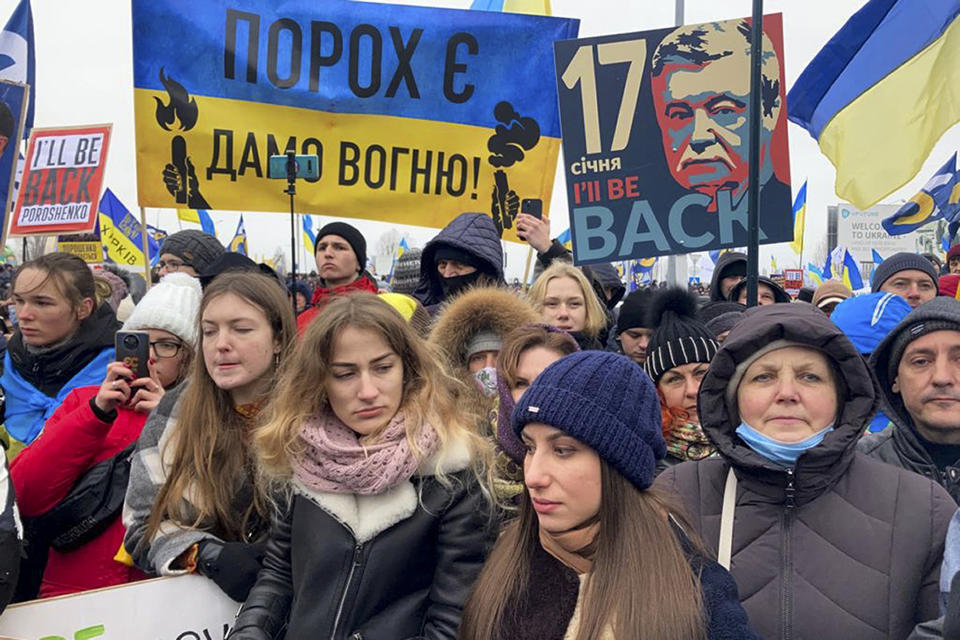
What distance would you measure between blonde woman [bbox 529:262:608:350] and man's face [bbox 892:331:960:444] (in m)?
1.94

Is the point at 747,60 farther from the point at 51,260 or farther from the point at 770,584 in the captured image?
the point at 51,260

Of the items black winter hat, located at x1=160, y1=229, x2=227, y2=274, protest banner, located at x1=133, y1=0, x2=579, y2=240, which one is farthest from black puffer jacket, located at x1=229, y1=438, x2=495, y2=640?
black winter hat, located at x1=160, y1=229, x2=227, y2=274

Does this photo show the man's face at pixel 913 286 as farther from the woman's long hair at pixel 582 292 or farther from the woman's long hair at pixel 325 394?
the woman's long hair at pixel 325 394

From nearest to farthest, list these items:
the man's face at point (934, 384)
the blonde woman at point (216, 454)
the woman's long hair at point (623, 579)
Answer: the woman's long hair at point (623, 579), the man's face at point (934, 384), the blonde woman at point (216, 454)

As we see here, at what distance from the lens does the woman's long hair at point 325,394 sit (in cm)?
243

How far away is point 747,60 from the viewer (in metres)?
4.57

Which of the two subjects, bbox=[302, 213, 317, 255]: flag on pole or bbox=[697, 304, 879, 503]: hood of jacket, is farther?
bbox=[302, 213, 317, 255]: flag on pole

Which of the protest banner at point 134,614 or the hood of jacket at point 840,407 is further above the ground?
the hood of jacket at point 840,407

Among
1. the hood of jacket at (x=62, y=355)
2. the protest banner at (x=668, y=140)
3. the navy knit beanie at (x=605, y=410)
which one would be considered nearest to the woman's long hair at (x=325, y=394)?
the navy knit beanie at (x=605, y=410)

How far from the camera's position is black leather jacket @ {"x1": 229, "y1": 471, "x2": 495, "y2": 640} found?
7.13 feet

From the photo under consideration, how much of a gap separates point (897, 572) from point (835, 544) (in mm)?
147

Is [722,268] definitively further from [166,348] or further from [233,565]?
[233,565]

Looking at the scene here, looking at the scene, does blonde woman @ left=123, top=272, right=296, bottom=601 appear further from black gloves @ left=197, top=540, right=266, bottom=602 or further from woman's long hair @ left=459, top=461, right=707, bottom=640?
woman's long hair @ left=459, top=461, right=707, bottom=640

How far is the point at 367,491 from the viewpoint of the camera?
2.27 meters
